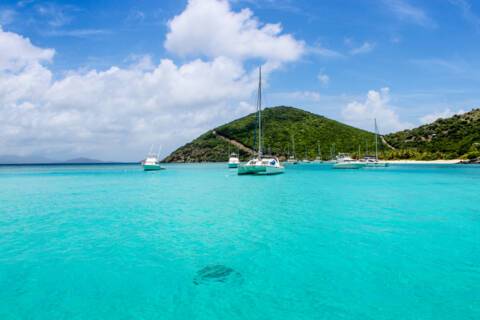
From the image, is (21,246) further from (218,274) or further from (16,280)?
(218,274)

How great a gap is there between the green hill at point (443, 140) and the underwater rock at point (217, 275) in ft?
394

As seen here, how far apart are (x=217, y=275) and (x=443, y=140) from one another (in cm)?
15313

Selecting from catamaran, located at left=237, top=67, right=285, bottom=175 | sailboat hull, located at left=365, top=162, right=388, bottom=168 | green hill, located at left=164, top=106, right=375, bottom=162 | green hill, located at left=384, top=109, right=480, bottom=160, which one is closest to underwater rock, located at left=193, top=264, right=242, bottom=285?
catamaran, located at left=237, top=67, right=285, bottom=175

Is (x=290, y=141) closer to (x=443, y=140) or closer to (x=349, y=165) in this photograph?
(x=443, y=140)

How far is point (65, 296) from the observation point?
891 centimetres

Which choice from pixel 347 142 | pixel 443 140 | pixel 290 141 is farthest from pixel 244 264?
pixel 347 142

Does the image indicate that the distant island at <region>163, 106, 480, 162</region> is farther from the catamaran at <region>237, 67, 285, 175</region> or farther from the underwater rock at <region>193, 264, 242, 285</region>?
the underwater rock at <region>193, 264, 242, 285</region>

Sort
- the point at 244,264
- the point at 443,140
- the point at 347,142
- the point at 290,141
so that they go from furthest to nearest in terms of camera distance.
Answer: the point at 290,141 → the point at 347,142 → the point at 443,140 → the point at 244,264

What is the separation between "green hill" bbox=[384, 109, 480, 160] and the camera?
387ft

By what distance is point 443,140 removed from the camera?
137 m

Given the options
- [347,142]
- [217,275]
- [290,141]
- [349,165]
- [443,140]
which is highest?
[290,141]

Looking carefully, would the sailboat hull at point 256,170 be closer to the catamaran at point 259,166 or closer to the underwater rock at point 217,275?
the catamaran at point 259,166

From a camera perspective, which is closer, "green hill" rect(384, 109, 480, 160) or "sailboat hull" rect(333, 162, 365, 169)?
"sailboat hull" rect(333, 162, 365, 169)

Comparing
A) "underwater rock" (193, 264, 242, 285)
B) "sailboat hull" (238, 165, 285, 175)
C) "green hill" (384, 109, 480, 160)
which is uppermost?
"green hill" (384, 109, 480, 160)
